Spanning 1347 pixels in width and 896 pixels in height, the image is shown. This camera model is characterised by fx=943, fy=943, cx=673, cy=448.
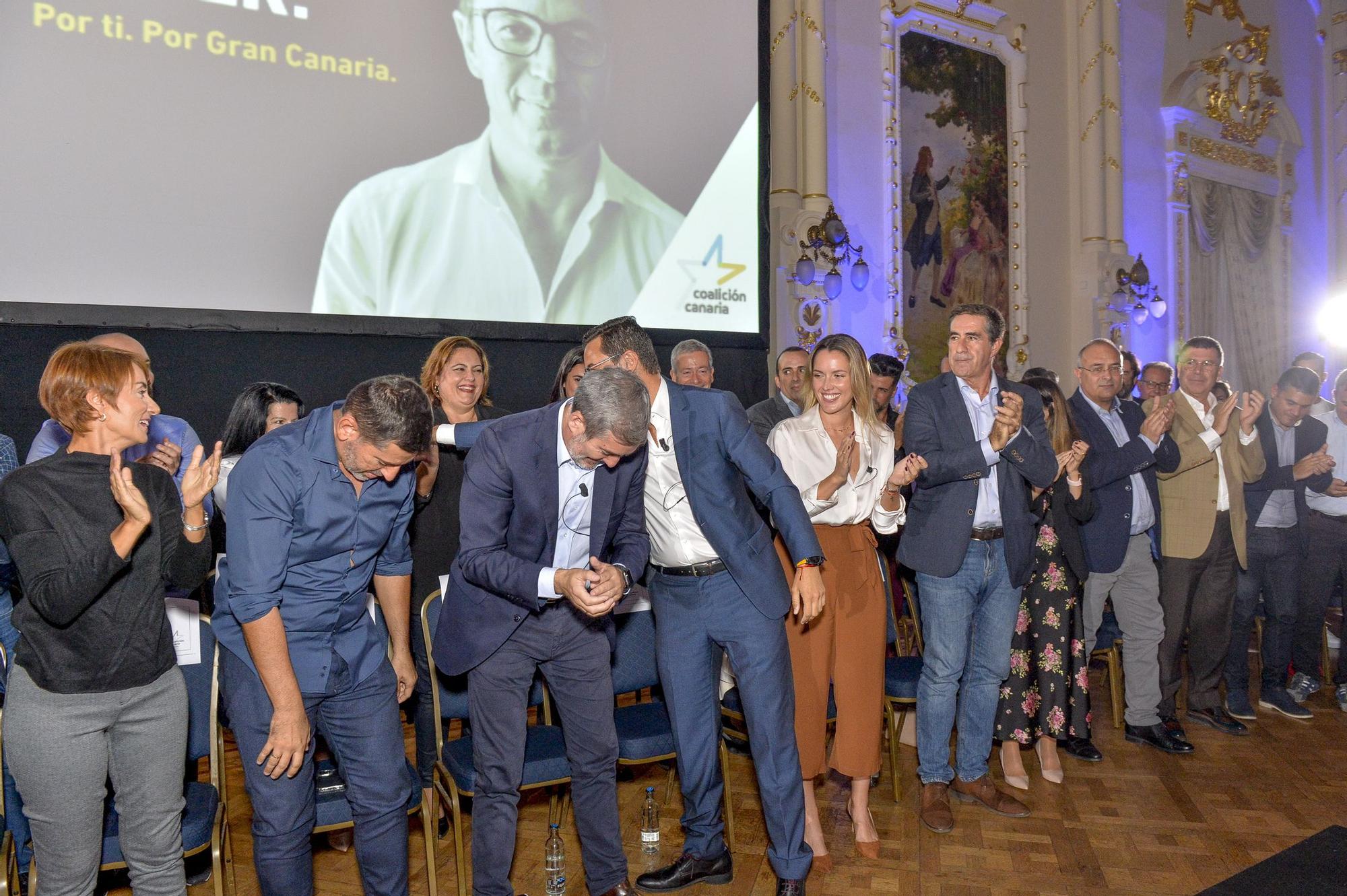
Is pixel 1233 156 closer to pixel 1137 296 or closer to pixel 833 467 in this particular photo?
pixel 1137 296

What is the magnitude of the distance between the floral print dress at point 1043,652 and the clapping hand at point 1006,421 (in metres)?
0.81

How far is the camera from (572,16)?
564 cm

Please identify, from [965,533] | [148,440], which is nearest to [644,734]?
[965,533]

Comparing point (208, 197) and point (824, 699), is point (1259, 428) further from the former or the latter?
point (208, 197)

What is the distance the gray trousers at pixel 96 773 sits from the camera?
2123mm

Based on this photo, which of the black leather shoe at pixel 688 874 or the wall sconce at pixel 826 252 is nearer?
the black leather shoe at pixel 688 874

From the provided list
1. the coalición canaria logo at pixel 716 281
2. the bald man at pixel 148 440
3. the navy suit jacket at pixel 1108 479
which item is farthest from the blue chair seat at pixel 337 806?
the coalición canaria logo at pixel 716 281

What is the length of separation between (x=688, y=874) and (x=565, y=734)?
72cm

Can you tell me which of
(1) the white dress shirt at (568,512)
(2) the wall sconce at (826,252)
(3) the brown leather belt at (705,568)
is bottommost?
(3) the brown leather belt at (705,568)

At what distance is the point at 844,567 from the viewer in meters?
3.29

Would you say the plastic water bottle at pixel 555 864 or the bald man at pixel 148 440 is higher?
the bald man at pixel 148 440

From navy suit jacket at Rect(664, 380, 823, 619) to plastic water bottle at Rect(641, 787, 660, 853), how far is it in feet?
3.24

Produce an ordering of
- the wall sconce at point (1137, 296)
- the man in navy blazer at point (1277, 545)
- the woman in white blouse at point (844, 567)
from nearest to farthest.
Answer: the woman in white blouse at point (844, 567), the man in navy blazer at point (1277, 545), the wall sconce at point (1137, 296)

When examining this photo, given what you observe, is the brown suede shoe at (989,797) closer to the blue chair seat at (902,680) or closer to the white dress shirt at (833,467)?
the blue chair seat at (902,680)
